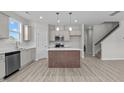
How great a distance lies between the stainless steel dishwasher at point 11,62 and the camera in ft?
16.3

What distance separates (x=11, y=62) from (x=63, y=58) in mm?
2618

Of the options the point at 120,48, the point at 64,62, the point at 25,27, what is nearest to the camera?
the point at 64,62

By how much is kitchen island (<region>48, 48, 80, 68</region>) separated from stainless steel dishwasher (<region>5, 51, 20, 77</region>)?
64.0 inches

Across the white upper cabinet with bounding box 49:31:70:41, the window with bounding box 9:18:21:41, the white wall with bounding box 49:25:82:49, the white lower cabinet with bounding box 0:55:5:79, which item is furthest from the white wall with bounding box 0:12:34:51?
the white wall with bounding box 49:25:82:49

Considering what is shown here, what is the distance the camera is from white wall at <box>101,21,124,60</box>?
997 centimetres

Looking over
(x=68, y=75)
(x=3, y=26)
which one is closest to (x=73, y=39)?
(x=68, y=75)

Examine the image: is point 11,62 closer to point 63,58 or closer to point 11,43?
point 11,43

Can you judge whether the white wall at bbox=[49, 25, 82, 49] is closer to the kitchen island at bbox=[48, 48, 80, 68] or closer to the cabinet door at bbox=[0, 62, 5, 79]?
the kitchen island at bbox=[48, 48, 80, 68]

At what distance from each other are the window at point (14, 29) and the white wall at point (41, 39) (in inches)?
81.8

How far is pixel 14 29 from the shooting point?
24.0 ft

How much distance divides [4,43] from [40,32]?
176 inches
